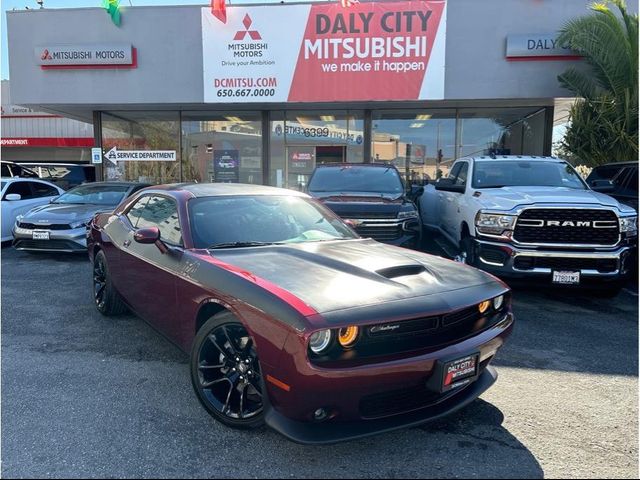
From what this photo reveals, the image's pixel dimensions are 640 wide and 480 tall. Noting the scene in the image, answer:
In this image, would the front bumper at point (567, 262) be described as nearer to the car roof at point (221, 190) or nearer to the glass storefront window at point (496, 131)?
the car roof at point (221, 190)

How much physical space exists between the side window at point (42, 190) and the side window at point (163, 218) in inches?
312

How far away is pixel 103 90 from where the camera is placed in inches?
511

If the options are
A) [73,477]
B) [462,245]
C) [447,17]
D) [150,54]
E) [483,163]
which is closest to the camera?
[73,477]

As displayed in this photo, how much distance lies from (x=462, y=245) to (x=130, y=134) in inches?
494

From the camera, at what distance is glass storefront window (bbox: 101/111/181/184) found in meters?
15.1

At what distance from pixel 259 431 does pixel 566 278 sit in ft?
14.2

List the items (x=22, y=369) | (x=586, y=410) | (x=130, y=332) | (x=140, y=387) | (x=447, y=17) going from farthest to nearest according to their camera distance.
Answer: (x=447, y=17)
(x=130, y=332)
(x=22, y=369)
(x=140, y=387)
(x=586, y=410)

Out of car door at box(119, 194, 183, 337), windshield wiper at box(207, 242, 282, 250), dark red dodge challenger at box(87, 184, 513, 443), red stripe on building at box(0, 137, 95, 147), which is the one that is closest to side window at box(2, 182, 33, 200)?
car door at box(119, 194, 183, 337)

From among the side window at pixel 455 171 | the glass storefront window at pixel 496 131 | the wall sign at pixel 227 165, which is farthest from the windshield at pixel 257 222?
the wall sign at pixel 227 165

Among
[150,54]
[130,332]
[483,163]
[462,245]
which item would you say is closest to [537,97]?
[483,163]

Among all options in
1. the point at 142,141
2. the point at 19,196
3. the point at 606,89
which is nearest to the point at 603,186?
the point at 606,89

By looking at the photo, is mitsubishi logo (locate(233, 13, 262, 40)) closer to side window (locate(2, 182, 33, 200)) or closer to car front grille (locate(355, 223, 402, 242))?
side window (locate(2, 182, 33, 200))

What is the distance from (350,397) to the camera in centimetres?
246

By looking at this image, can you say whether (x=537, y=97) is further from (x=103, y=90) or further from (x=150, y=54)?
(x=103, y=90)
